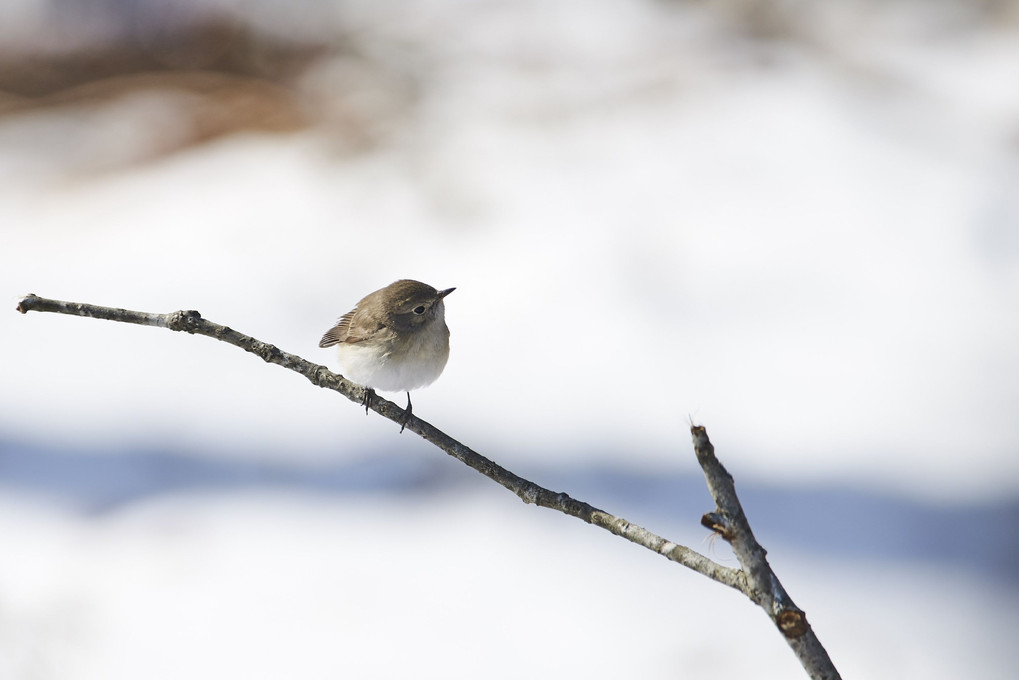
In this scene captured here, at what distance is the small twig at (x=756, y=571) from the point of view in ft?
3.03

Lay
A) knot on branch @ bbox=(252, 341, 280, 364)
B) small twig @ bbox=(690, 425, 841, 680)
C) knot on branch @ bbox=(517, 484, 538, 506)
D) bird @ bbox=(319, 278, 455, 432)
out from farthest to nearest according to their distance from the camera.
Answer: bird @ bbox=(319, 278, 455, 432) → knot on branch @ bbox=(252, 341, 280, 364) → knot on branch @ bbox=(517, 484, 538, 506) → small twig @ bbox=(690, 425, 841, 680)

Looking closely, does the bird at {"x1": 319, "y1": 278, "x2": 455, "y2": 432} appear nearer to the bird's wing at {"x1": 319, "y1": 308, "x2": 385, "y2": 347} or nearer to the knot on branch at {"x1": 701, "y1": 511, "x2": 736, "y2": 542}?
the bird's wing at {"x1": 319, "y1": 308, "x2": 385, "y2": 347}

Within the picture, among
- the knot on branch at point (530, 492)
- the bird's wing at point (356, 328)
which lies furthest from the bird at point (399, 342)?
the knot on branch at point (530, 492)

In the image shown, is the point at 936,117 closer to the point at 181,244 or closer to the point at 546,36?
the point at 546,36

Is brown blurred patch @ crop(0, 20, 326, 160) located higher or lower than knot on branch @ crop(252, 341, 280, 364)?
higher

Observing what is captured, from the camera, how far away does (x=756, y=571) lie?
95 centimetres

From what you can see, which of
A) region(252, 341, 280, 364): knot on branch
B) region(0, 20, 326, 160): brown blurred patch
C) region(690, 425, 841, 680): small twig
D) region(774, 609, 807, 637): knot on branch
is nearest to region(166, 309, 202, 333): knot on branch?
region(252, 341, 280, 364): knot on branch

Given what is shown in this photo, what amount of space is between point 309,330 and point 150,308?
2.67 feet

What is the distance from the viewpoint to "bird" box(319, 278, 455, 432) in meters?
2.04

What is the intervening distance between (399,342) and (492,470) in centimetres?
92

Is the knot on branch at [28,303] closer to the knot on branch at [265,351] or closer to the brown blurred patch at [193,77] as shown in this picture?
the knot on branch at [265,351]

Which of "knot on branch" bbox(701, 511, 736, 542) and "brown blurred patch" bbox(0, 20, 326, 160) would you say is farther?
"brown blurred patch" bbox(0, 20, 326, 160)

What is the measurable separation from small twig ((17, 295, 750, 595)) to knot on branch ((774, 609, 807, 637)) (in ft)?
0.17

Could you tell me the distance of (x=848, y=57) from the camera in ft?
18.1
